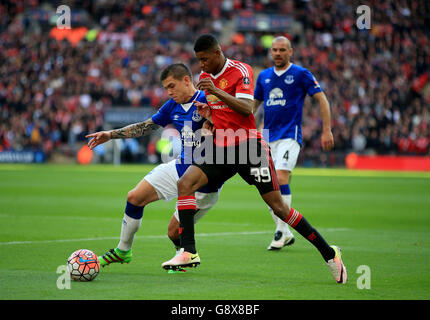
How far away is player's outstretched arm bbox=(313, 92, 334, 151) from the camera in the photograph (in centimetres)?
857

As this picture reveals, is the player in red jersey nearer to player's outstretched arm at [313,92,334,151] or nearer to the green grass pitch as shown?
the green grass pitch

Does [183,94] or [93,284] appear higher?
[183,94]

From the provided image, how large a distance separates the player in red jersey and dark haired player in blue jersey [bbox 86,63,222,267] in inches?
16.0

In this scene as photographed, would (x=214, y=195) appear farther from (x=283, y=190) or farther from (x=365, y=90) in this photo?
(x=365, y=90)

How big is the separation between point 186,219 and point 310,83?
369 cm

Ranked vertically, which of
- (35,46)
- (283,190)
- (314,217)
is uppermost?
(35,46)

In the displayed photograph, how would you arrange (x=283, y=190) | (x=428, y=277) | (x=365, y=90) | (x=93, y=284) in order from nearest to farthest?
(x=93, y=284) < (x=428, y=277) < (x=283, y=190) < (x=365, y=90)

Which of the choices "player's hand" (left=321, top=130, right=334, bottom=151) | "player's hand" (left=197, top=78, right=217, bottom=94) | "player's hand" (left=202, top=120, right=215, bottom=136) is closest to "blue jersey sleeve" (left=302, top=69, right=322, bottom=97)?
"player's hand" (left=321, top=130, right=334, bottom=151)

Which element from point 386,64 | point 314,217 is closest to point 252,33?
point 386,64

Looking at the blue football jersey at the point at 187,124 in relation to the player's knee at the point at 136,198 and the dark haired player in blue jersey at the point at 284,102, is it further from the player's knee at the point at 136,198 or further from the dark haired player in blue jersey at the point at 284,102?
the dark haired player in blue jersey at the point at 284,102

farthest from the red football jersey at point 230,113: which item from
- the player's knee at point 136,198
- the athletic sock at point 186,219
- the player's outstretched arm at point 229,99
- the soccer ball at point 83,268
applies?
the soccer ball at point 83,268

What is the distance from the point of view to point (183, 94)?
752cm

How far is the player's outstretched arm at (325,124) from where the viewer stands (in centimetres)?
857
